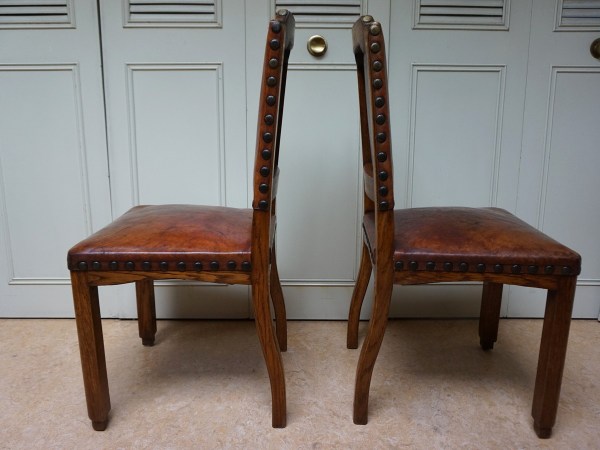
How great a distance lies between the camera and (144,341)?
1619 mm

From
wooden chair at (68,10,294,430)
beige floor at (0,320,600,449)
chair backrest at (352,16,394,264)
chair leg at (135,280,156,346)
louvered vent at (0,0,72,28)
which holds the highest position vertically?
louvered vent at (0,0,72,28)

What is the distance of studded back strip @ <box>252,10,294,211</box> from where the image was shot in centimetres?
98

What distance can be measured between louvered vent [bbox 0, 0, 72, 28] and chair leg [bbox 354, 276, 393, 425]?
4.42 ft

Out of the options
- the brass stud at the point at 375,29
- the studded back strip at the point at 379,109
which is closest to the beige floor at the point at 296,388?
the studded back strip at the point at 379,109

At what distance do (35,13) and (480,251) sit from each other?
157 centimetres

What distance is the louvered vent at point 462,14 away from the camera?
1604mm

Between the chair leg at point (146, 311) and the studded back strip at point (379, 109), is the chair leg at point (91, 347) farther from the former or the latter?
the studded back strip at point (379, 109)

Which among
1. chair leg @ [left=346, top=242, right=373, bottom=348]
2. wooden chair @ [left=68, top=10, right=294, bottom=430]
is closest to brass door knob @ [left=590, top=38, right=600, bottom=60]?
chair leg @ [left=346, top=242, right=373, bottom=348]

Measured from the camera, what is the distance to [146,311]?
159 cm

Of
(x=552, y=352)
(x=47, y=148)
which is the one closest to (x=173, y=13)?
(x=47, y=148)

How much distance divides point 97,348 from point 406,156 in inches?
44.9

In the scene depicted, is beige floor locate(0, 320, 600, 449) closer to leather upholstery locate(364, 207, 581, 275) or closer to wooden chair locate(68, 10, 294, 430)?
wooden chair locate(68, 10, 294, 430)

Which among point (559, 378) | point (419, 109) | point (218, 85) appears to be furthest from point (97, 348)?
point (419, 109)

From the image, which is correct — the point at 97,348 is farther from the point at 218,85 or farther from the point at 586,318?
the point at 586,318
